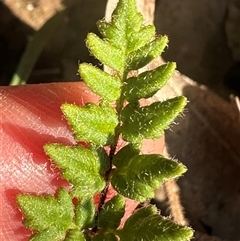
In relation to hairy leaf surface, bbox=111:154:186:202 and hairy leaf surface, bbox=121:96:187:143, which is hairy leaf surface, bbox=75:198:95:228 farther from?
hairy leaf surface, bbox=121:96:187:143

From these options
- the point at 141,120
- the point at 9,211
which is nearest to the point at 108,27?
the point at 141,120

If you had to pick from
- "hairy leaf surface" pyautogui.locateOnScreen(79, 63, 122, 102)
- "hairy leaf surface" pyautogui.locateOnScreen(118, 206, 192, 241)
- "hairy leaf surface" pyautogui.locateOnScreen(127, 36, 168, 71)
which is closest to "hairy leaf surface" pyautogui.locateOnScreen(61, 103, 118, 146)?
"hairy leaf surface" pyautogui.locateOnScreen(79, 63, 122, 102)

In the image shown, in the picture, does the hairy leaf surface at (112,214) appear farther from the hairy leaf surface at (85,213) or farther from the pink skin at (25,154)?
the pink skin at (25,154)

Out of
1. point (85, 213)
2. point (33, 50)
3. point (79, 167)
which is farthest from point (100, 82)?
point (33, 50)

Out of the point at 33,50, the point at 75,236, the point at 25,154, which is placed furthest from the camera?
the point at 33,50

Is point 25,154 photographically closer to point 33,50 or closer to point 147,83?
point 147,83
